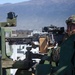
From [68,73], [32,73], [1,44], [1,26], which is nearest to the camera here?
[68,73]

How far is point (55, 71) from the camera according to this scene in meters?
3.88

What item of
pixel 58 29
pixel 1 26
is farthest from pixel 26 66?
pixel 1 26

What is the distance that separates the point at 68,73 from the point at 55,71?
146 mm

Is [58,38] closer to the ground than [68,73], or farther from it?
farther from it

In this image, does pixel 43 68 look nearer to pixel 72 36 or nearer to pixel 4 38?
pixel 72 36

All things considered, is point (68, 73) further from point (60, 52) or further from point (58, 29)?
point (58, 29)

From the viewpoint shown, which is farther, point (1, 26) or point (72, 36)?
point (1, 26)

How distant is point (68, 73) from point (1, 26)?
297cm

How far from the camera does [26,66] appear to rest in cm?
543

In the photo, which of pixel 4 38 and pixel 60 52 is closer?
pixel 60 52

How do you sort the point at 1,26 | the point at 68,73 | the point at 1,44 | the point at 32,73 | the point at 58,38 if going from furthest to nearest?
the point at 1,26
the point at 1,44
the point at 32,73
the point at 58,38
the point at 68,73

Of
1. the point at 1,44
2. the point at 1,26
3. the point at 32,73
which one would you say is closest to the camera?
the point at 32,73

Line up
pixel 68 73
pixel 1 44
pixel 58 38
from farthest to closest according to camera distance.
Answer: pixel 1 44 → pixel 58 38 → pixel 68 73

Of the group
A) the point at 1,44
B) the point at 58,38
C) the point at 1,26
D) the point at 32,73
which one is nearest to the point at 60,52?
the point at 58,38
